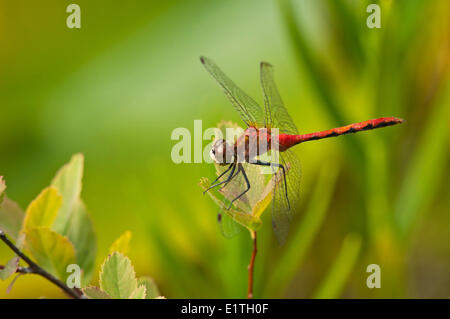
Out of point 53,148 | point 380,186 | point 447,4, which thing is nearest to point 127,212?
point 53,148

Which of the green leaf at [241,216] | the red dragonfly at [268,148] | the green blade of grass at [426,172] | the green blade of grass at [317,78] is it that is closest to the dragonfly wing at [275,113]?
the red dragonfly at [268,148]

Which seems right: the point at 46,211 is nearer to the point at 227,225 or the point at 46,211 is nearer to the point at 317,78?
the point at 227,225

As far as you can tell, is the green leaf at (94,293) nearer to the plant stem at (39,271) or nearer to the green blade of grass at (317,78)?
the plant stem at (39,271)

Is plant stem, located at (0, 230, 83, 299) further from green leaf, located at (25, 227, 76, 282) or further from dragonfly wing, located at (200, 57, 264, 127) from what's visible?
dragonfly wing, located at (200, 57, 264, 127)

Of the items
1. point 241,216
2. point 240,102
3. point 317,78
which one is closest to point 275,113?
point 240,102

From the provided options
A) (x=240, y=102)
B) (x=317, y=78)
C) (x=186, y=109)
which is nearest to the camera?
(x=240, y=102)

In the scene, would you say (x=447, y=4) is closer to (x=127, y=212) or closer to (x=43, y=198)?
(x=127, y=212)
